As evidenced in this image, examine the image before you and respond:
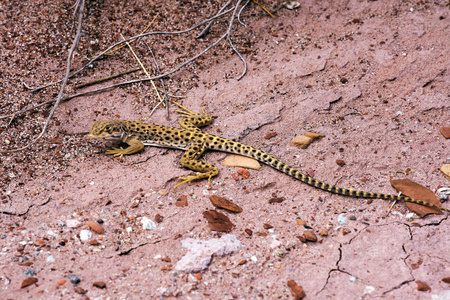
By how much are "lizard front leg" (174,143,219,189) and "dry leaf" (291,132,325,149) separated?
1345mm

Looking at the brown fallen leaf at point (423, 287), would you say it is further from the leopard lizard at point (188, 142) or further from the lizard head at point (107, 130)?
the lizard head at point (107, 130)

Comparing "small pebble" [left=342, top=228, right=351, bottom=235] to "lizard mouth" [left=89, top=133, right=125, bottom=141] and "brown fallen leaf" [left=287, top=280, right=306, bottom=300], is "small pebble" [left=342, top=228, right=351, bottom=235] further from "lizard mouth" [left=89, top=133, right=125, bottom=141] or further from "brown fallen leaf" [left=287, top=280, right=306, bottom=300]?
"lizard mouth" [left=89, top=133, right=125, bottom=141]

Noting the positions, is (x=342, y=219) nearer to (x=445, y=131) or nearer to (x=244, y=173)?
(x=244, y=173)

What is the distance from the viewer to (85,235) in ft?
14.5

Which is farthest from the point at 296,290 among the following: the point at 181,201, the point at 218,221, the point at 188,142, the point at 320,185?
the point at 188,142

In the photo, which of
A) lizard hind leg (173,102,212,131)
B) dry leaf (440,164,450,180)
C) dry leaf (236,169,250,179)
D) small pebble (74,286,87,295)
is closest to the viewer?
Result: small pebble (74,286,87,295)

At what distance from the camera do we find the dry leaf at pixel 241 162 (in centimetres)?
566

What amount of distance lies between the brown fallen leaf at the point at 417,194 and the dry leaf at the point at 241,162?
1.91 meters

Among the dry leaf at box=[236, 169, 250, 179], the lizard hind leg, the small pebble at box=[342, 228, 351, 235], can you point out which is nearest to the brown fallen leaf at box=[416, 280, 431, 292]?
the small pebble at box=[342, 228, 351, 235]

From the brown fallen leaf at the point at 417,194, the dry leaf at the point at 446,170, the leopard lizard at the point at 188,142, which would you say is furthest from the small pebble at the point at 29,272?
the dry leaf at the point at 446,170

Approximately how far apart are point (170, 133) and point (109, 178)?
117 cm

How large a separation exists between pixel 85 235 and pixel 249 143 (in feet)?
9.29

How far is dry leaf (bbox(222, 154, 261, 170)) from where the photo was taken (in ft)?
18.6

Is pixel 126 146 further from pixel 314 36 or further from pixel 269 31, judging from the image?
pixel 314 36
